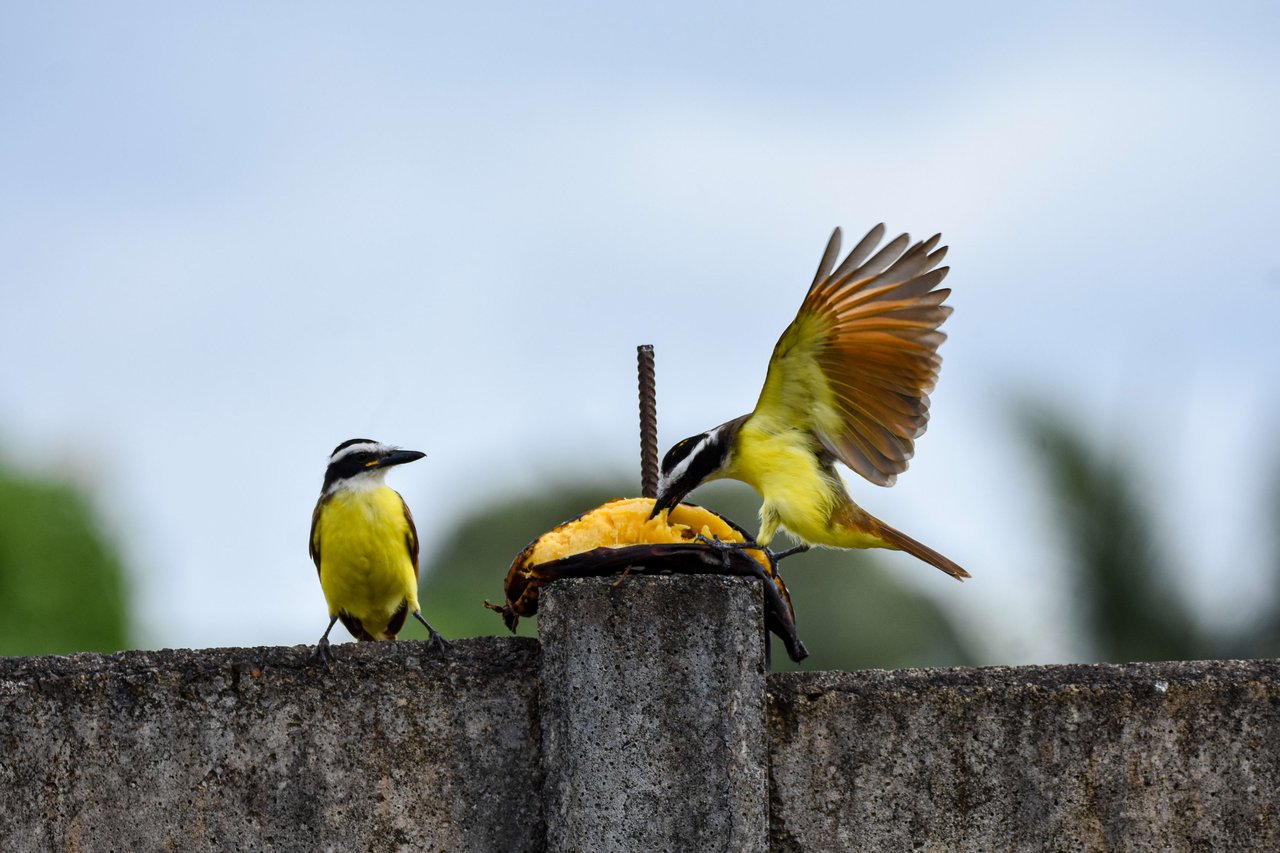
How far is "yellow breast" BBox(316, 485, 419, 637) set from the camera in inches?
232

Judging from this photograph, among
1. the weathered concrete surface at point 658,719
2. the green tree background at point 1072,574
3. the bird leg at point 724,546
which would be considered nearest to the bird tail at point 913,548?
the bird leg at point 724,546

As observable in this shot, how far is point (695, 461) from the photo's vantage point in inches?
189

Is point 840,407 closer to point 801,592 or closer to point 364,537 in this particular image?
point 364,537

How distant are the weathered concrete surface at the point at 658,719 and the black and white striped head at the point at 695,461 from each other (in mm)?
877

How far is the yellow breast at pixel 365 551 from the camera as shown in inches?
232

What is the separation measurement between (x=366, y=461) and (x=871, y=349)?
7.13ft

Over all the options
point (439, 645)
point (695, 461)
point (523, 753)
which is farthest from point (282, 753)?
point (695, 461)

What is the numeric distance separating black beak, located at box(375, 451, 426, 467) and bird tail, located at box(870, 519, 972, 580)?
1.87 m

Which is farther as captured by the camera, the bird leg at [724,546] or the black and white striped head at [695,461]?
the black and white striped head at [695,461]

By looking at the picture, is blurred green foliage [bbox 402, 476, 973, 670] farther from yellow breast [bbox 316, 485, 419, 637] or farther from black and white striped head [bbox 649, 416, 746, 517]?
black and white striped head [bbox 649, 416, 746, 517]

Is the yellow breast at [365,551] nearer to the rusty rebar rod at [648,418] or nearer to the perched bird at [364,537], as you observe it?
the perched bird at [364,537]

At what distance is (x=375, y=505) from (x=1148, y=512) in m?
10.2

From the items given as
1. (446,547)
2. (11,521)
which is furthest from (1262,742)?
(446,547)

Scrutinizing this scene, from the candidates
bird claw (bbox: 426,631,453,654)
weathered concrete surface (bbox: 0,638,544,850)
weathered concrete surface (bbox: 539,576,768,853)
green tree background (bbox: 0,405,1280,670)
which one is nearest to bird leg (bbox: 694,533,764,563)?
weathered concrete surface (bbox: 539,576,768,853)
